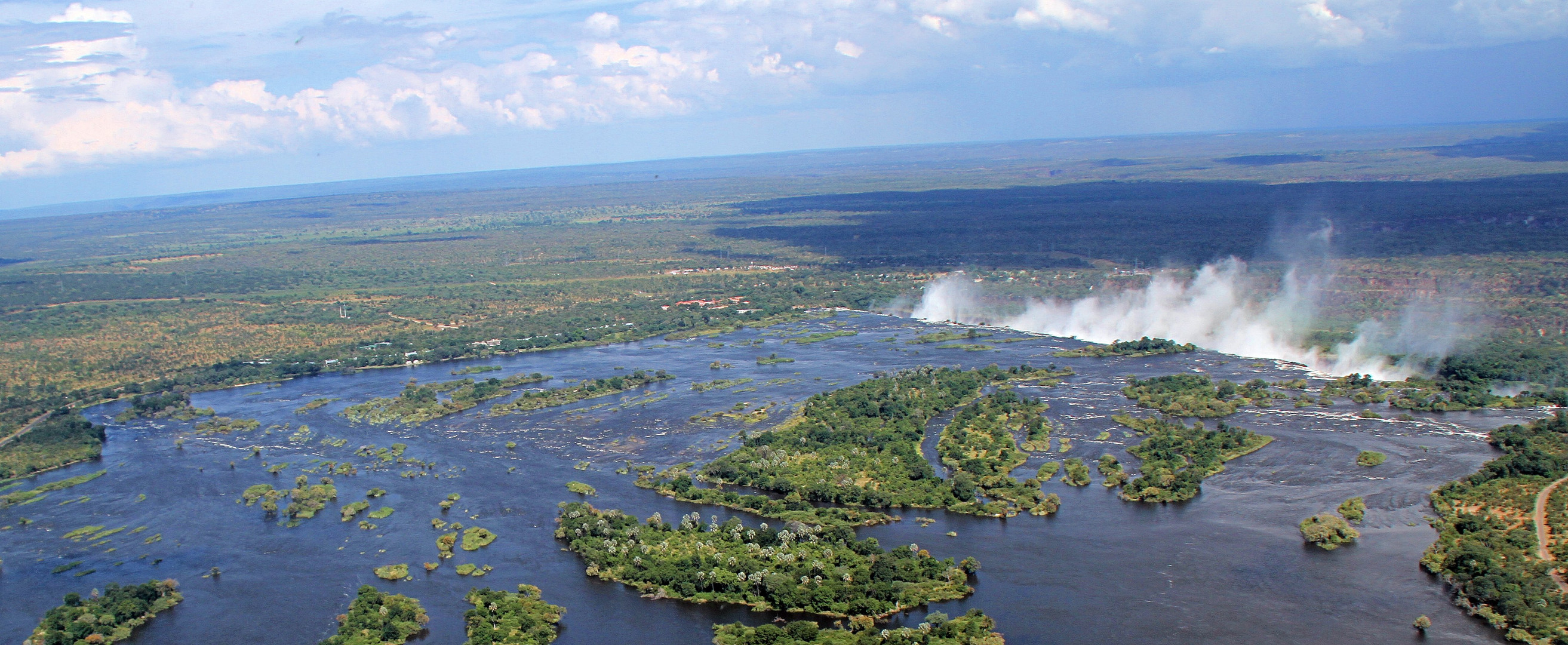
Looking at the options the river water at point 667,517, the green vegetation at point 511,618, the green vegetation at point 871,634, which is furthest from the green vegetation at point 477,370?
the green vegetation at point 871,634

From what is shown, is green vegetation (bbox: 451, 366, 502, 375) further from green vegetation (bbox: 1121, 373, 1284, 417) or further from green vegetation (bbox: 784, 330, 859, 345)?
green vegetation (bbox: 1121, 373, 1284, 417)

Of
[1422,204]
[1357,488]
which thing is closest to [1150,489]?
[1357,488]

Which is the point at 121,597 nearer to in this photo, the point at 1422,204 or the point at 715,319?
the point at 715,319

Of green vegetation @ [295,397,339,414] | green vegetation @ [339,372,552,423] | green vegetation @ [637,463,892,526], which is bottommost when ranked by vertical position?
green vegetation @ [637,463,892,526]

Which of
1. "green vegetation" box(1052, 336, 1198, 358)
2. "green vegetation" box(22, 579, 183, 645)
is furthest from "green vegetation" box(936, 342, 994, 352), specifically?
"green vegetation" box(22, 579, 183, 645)

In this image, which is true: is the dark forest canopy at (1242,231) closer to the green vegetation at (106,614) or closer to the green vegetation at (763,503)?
the green vegetation at (763,503)
